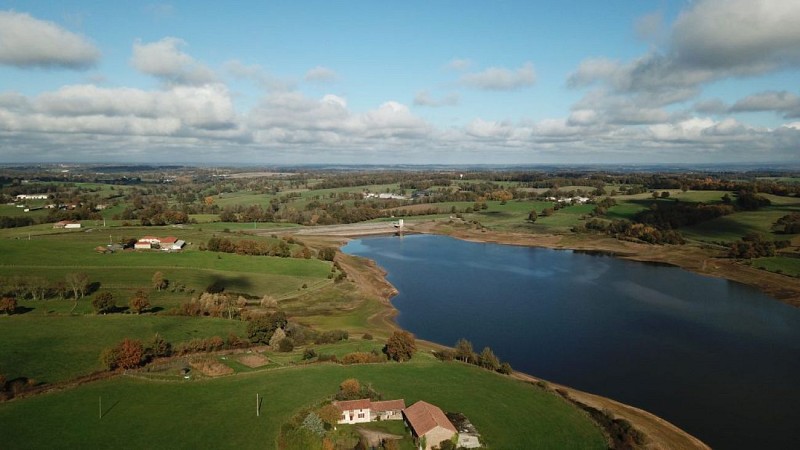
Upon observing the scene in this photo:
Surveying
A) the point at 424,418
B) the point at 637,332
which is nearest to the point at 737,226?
the point at 637,332

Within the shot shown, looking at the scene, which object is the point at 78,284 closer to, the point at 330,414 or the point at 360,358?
the point at 360,358

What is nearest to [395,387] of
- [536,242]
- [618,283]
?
[618,283]

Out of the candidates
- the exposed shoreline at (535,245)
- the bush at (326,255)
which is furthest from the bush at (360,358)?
the bush at (326,255)

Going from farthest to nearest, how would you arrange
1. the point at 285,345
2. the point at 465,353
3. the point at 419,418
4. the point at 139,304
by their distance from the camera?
the point at 139,304, the point at 285,345, the point at 465,353, the point at 419,418

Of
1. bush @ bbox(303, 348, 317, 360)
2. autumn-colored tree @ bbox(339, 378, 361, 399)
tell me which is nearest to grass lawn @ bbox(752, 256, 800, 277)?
bush @ bbox(303, 348, 317, 360)

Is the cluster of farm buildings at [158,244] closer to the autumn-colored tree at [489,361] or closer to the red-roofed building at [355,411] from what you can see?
the autumn-colored tree at [489,361]

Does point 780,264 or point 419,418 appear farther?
point 780,264

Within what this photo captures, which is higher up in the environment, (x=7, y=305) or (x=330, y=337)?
(x=7, y=305)
